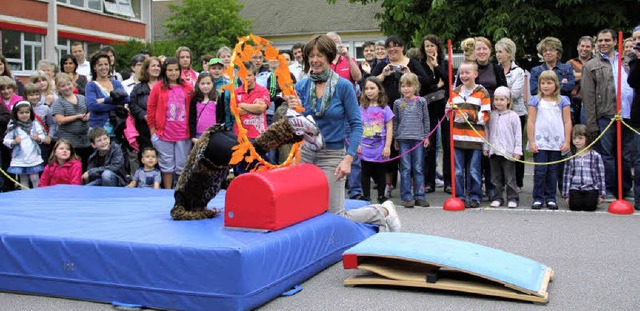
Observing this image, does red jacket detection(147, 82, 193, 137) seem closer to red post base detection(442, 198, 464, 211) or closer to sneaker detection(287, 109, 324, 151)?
red post base detection(442, 198, 464, 211)

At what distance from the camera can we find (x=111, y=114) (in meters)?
10.6

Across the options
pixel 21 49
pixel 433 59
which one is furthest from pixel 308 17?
pixel 433 59

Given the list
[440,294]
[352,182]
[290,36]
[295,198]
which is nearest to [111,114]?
[352,182]

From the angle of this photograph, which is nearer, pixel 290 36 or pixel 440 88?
pixel 440 88

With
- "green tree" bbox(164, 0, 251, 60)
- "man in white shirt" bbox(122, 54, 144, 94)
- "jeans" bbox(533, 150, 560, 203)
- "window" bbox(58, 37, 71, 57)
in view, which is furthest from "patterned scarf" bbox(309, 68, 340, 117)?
"green tree" bbox(164, 0, 251, 60)

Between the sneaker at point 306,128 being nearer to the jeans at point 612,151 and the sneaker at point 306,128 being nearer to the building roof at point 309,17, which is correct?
the jeans at point 612,151

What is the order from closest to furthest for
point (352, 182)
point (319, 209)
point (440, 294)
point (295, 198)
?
point (440, 294) < point (295, 198) < point (319, 209) < point (352, 182)

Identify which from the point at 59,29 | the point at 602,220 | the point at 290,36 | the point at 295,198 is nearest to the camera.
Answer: the point at 295,198

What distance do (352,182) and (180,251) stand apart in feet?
17.7

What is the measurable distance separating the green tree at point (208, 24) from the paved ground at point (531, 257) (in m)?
41.7

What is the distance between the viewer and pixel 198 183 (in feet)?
20.9

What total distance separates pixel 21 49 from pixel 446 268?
2988 cm

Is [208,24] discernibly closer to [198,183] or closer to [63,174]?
[63,174]

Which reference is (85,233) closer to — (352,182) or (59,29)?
(352,182)
